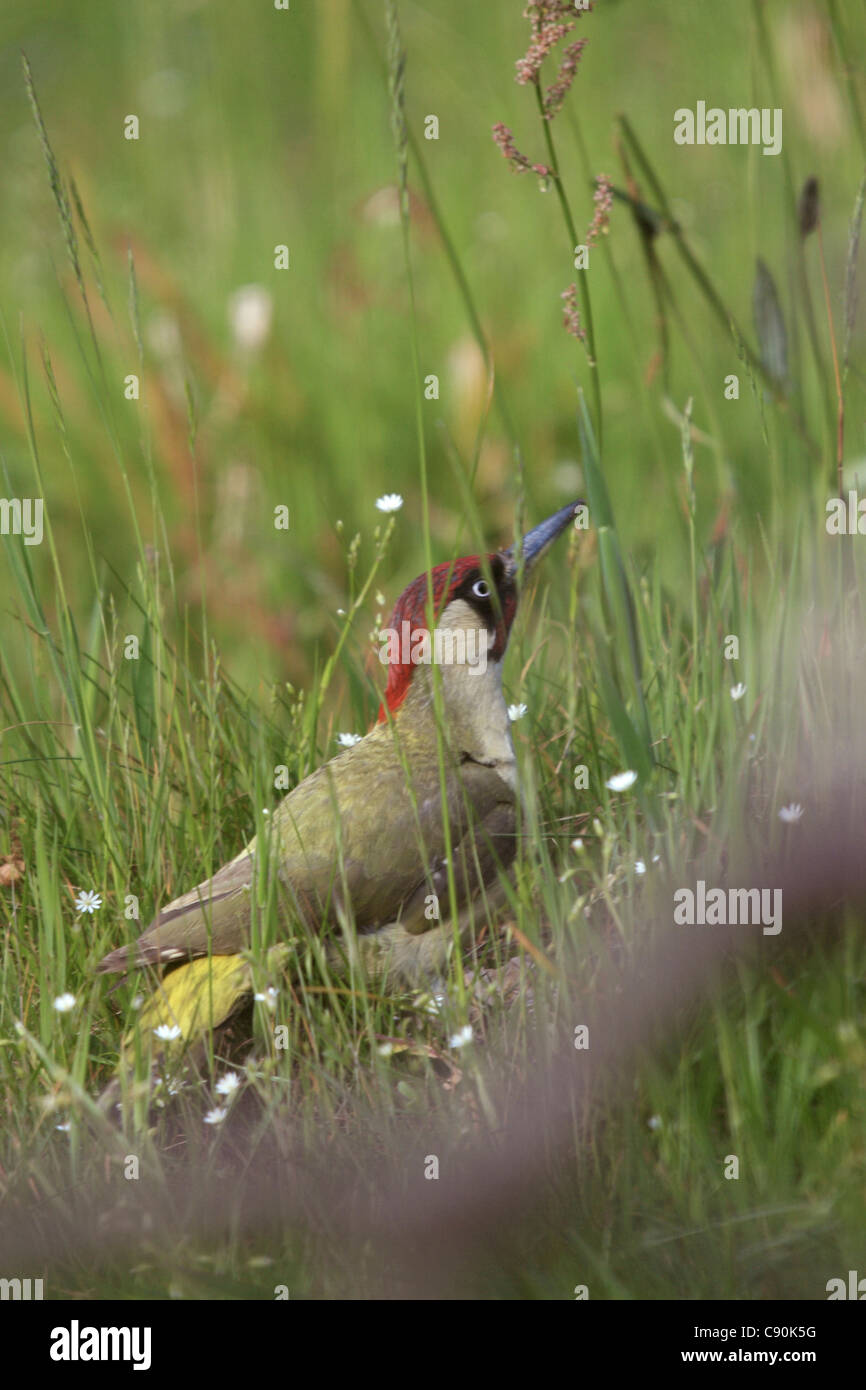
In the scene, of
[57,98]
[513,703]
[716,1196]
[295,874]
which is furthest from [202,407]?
[716,1196]

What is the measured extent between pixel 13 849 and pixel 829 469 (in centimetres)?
179

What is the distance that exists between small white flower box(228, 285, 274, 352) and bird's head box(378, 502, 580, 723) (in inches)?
135

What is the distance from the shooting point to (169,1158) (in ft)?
7.79

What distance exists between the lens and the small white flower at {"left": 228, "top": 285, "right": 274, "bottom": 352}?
629 centimetres

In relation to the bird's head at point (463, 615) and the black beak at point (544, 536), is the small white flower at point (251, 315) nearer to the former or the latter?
the bird's head at point (463, 615)

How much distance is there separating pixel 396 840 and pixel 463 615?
0.55m

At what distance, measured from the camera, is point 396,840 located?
9.32ft

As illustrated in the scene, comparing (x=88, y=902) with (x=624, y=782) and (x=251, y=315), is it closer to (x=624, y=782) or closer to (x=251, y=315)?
(x=624, y=782)

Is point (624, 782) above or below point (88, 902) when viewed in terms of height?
above

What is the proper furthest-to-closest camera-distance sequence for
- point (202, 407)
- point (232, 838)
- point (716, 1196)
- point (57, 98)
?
point (57, 98) → point (202, 407) → point (232, 838) → point (716, 1196)

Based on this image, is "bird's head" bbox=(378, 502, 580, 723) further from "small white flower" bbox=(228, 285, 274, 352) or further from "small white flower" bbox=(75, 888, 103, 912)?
"small white flower" bbox=(228, 285, 274, 352)

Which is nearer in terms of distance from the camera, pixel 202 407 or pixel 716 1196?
pixel 716 1196

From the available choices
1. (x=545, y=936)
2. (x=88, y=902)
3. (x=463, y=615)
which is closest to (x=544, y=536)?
(x=463, y=615)

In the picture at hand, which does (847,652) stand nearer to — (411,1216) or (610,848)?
(610,848)
